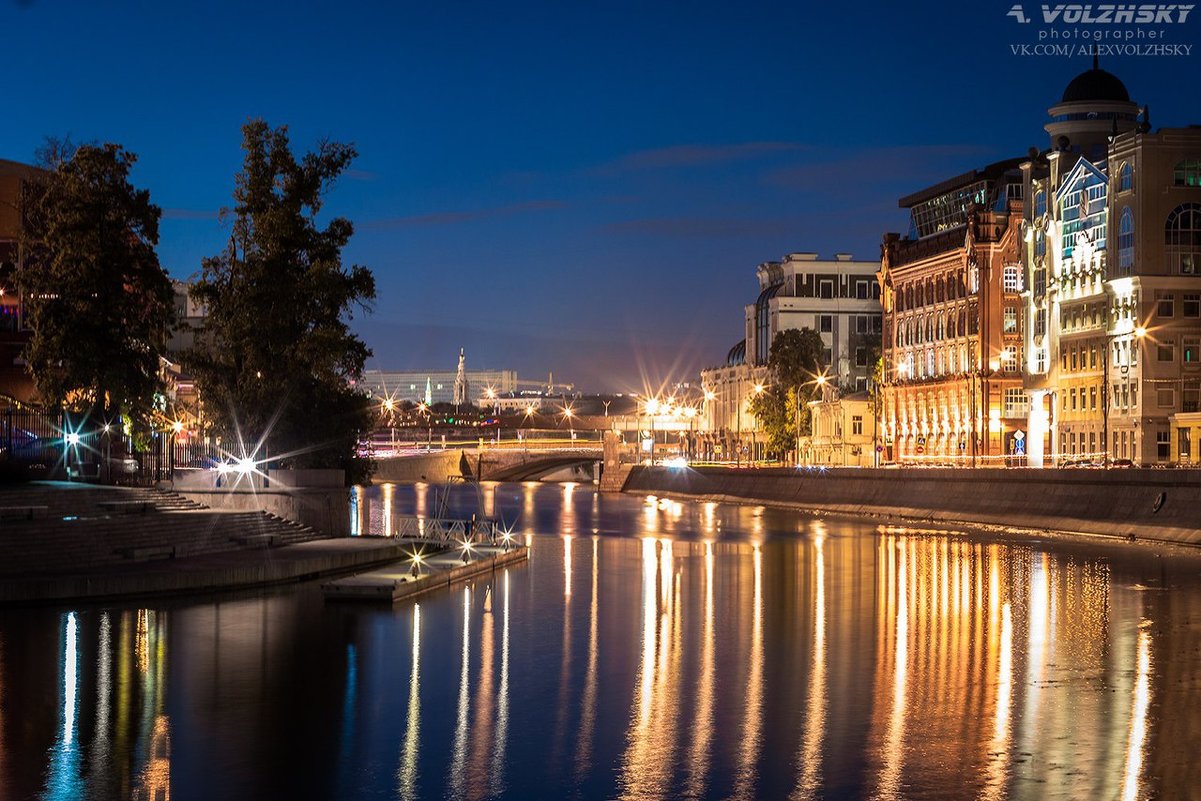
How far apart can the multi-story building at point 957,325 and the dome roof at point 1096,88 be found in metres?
15.7

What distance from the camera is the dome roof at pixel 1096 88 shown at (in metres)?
135

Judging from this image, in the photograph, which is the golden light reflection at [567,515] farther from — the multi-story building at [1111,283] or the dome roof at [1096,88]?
the dome roof at [1096,88]

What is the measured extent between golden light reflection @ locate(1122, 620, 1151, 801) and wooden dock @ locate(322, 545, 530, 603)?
855 inches

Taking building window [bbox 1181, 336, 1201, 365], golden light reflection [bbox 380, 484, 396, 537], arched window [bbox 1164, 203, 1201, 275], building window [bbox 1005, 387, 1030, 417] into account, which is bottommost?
golden light reflection [bbox 380, 484, 396, 537]

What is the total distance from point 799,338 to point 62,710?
515 ft

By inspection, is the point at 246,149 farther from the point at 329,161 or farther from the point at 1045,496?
the point at 1045,496

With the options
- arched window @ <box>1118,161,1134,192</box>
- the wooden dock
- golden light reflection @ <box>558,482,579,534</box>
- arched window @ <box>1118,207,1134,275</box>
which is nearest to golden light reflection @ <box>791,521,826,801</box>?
the wooden dock

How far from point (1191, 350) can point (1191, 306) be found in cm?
296

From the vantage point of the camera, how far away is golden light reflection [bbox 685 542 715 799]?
26531 millimetres

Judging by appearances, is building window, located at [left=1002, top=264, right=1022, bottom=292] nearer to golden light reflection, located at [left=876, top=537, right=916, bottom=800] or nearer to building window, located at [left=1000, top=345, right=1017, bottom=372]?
building window, located at [left=1000, top=345, right=1017, bottom=372]

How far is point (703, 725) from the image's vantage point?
1230 inches

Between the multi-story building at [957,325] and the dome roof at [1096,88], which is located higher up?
the dome roof at [1096,88]

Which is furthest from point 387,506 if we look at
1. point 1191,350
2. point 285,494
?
point 285,494

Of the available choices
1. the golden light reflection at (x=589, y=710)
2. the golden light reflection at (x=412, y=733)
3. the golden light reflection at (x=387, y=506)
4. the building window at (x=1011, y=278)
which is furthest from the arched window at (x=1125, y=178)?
the golden light reflection at (x=412, y=733)
